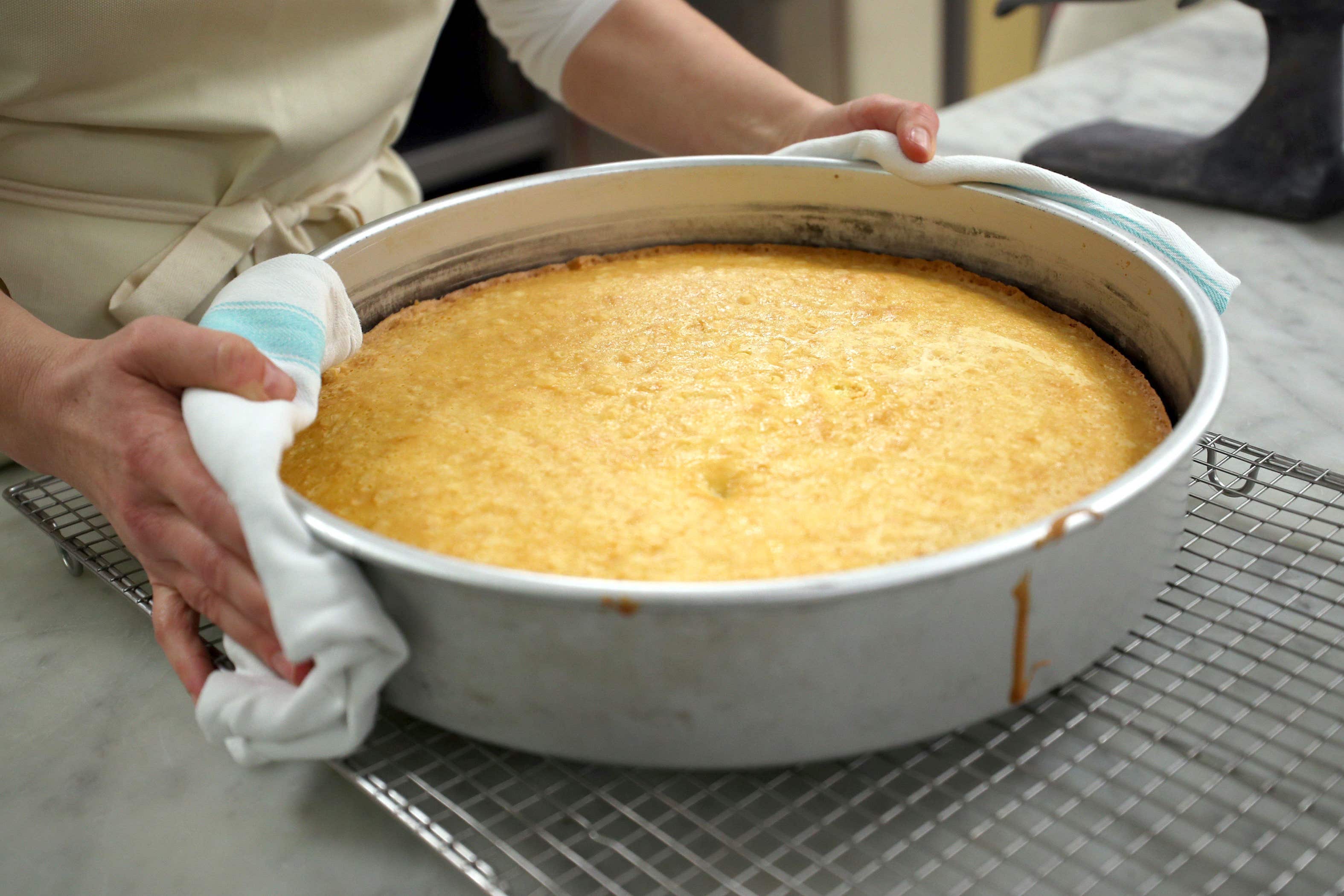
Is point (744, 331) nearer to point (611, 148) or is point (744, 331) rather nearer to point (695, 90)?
point (695, 90)

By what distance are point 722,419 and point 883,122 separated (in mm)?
505

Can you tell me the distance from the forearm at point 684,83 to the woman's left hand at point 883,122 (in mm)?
40

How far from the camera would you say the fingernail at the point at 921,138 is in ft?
3.85

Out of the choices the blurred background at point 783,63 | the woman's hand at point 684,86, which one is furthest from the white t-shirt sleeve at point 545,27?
the blurred background at point 783,63

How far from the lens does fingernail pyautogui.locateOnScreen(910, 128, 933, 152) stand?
1.17 meters

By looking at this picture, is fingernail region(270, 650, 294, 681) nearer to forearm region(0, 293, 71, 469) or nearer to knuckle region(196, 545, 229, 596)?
knuckle region(196, 545, 229, 596)

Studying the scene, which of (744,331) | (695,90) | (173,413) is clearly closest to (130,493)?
(173,413)

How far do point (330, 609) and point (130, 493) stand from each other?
0.24 m

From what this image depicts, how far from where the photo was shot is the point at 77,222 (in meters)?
1.12

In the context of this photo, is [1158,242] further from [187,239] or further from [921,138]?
[187,239]

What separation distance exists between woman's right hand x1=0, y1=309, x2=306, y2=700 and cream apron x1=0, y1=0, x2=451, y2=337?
0.30 meters

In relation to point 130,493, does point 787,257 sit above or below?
below

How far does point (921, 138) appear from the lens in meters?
1.18

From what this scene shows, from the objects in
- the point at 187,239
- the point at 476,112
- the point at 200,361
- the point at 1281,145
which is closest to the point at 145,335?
the point at 200,361
